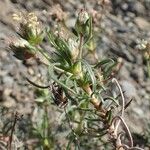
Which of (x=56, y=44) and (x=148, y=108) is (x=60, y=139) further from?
(x=56, y=44)

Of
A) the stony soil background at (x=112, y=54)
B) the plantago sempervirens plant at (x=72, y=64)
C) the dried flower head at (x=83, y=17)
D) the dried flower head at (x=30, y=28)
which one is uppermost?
the stony soil background at (x=112, y=54)

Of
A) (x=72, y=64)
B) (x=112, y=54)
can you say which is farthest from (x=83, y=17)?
(x=112, y=54)

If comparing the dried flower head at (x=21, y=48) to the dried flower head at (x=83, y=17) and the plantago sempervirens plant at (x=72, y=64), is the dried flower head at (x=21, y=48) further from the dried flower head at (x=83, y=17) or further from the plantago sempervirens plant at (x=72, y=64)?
the dried flower head at (x=83, y=17)

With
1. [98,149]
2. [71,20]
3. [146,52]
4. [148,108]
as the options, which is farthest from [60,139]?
[71,20]

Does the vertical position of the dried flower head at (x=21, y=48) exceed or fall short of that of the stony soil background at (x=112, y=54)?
it falls short

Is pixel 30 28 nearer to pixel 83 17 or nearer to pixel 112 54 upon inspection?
pixel 83 17

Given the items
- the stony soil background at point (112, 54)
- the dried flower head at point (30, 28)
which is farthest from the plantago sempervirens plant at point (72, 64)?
the stony soil background at point (112, 54)

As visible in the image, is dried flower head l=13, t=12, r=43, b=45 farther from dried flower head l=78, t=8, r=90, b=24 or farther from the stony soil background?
the stony soil background

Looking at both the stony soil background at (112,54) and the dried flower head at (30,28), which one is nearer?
the dried flower head at (30,28)

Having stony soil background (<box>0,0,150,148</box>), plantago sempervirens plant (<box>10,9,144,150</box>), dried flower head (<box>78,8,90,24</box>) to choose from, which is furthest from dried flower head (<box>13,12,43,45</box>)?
stony soil background (<box>0,0,150,148</box>)
